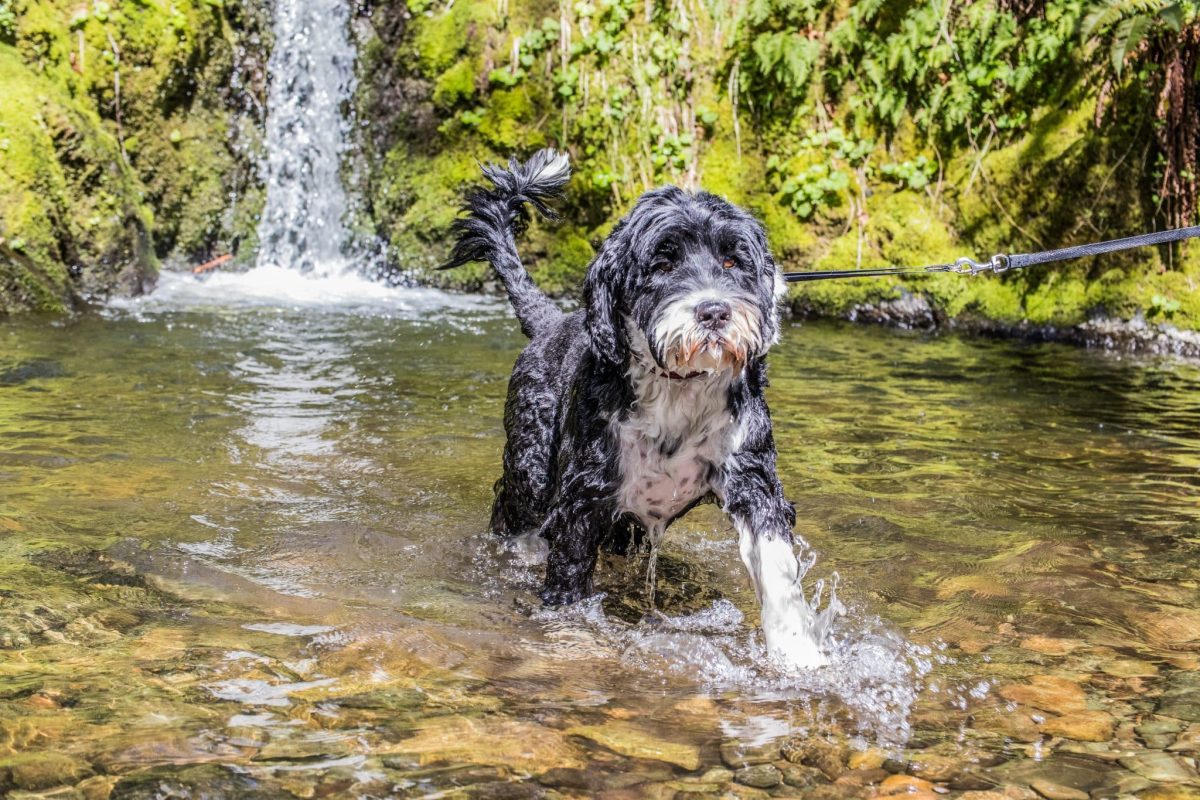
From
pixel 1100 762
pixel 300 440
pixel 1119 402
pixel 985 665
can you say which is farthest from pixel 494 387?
pixel 1100 762

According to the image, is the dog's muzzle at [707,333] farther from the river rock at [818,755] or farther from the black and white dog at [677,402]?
the river rock at [818,755]

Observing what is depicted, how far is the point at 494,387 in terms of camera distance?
8336mm

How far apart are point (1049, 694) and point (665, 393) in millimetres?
1497

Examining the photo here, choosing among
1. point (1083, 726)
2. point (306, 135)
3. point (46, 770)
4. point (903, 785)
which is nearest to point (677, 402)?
point (903, 785)

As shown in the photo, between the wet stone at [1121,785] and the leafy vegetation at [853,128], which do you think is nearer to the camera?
the wet stone at [1121,785]

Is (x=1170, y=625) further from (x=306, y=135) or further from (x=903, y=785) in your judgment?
(x=306, y=135)

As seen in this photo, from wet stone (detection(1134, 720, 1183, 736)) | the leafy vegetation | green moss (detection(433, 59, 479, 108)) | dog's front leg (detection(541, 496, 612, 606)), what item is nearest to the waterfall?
the leafy vegetation

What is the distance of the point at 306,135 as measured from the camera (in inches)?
563

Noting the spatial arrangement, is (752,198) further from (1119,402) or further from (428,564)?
(428,564)

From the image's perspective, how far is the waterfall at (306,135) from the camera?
1408 centimetres

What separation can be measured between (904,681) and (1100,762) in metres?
0.67

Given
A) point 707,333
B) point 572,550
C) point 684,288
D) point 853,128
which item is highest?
point 853,128

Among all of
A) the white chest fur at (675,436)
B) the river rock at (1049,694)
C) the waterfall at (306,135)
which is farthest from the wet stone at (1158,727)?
the waterfall at (306,135)

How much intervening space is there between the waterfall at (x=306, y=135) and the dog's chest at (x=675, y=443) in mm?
10696
